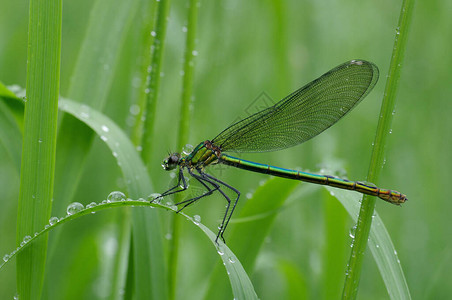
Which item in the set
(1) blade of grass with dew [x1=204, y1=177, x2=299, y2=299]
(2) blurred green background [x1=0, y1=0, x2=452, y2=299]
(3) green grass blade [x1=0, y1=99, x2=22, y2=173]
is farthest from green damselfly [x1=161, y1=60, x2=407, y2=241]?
(3) green grass blade [x1=0, y1=99, x2=22, y2=173]

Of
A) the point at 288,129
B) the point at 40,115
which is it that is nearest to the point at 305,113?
the point at 288,129

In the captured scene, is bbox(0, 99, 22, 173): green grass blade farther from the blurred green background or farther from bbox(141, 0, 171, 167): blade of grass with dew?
the blurred green background

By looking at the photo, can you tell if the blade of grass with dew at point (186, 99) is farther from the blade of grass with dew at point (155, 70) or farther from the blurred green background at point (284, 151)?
the blurred green background at point (284, 151)

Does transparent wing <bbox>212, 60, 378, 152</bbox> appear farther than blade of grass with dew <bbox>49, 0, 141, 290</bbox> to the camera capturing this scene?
Yes

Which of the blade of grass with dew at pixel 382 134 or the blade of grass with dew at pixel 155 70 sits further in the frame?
the blade of grass with dew at pixel 155 70

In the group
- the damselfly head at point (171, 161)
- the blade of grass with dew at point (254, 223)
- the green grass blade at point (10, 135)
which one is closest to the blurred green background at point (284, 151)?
the damselfly head at point (171, 161)

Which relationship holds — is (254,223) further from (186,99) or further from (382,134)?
(382,134)
